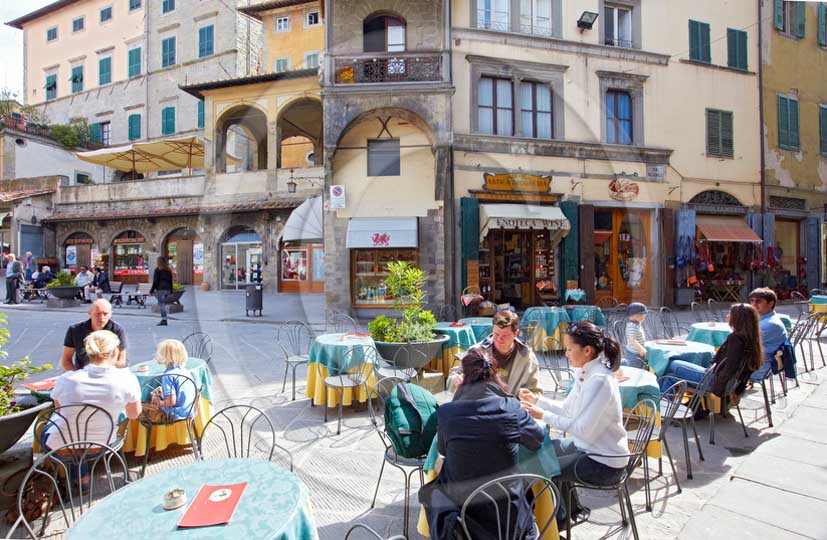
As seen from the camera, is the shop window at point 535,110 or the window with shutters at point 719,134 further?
the window with shutters at point 719,134

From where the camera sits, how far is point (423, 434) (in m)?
2.93

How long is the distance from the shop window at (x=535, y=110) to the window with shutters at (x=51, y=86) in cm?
3199

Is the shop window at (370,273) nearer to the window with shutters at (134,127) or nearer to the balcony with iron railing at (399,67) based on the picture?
the balcony with iron railing at (399,67)

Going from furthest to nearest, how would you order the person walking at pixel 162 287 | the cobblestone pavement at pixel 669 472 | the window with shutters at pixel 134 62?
the window with shutters at pixel 134 62, the person walking at pixel 162 287, the cobblestone pavement at pixel 669 472

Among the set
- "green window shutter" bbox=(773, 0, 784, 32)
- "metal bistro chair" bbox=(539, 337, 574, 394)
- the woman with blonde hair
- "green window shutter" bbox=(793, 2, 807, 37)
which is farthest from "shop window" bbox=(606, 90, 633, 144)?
the woman with blonde hair

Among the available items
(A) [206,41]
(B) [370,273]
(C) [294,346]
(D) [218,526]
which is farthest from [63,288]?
(D) [218,526]

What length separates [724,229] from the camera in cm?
1509

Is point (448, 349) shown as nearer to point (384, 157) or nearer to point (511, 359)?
point (511, 359)


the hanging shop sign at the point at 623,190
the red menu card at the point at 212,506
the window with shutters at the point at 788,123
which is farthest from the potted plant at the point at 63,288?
the window with shutters at the point at 788,123

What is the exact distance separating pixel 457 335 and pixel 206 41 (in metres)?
25.9

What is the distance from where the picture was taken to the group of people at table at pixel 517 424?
222 centimetres

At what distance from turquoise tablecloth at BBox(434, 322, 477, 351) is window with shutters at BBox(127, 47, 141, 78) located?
29244mm

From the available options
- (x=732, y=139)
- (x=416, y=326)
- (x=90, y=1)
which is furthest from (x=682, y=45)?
(x=90, y=1)

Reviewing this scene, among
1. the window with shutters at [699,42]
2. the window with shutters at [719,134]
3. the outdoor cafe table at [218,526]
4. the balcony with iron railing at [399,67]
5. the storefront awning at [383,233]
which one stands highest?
the window with shutters at [699,42]
